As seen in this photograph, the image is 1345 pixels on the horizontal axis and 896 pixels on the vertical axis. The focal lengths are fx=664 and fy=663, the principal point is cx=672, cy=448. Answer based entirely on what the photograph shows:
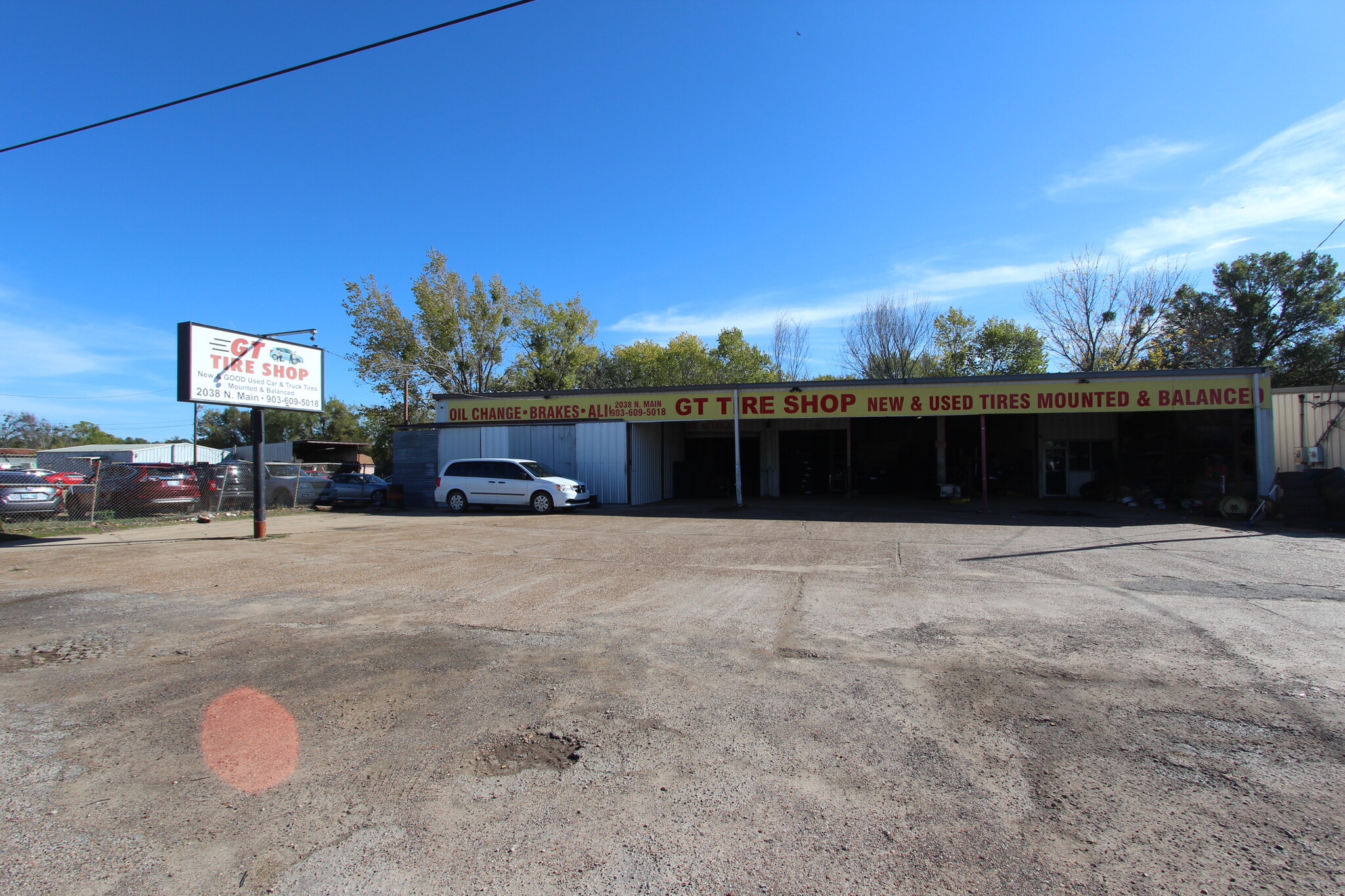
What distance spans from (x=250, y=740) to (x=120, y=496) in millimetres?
15918

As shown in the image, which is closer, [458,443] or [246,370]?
[246,370]

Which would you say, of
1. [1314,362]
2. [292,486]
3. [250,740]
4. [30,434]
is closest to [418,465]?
[292,486]

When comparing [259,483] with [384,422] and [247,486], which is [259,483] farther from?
[384,422]

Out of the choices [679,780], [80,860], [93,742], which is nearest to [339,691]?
[93,742]

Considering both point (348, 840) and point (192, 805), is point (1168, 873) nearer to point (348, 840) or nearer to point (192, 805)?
point (348, 840)

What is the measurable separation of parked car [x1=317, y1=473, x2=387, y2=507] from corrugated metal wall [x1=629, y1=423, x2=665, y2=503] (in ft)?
27.0

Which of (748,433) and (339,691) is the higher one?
(748,433)

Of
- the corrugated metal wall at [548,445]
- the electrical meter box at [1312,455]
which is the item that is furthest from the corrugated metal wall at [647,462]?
the electrical meter box at [1312,455]

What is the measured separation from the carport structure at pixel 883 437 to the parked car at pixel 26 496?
8.97 m

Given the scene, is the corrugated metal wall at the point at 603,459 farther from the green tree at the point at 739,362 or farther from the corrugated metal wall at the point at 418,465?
the green tree at the point at 739,362

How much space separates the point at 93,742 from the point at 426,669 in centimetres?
185

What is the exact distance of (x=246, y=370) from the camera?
13930mm

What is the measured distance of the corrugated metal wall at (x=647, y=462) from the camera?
21219 millimetres

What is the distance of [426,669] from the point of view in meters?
4.90
